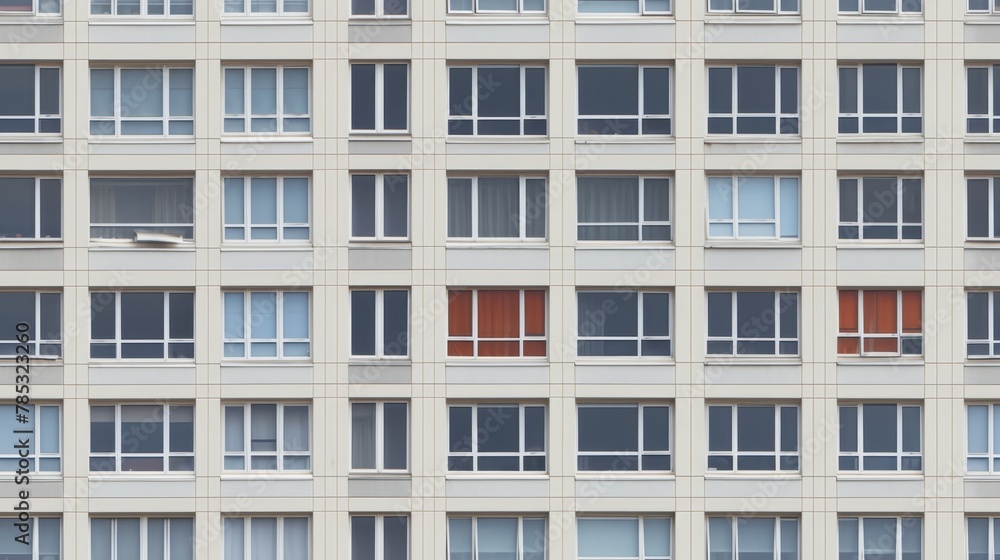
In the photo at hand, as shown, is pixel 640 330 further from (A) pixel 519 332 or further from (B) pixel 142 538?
(B) pixel 142 538

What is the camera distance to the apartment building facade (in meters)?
34.2

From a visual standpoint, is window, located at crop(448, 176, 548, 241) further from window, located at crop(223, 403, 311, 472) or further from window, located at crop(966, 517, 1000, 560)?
window, located at crop(966, 517, 1000, 560)

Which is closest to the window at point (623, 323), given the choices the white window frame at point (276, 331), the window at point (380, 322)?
the window at point (380, 322)

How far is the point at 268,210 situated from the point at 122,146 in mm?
4045

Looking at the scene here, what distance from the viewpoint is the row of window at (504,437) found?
34.4m

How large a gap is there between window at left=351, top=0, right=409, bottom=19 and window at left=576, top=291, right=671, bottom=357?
8.66 meters

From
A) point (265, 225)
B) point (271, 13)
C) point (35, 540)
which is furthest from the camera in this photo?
point (271, 13)

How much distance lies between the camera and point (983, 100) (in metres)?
35.1

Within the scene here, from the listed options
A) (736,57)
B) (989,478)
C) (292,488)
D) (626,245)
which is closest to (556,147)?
(626,245)

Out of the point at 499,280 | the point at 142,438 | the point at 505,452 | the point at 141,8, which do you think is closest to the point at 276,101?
the point at 141,8

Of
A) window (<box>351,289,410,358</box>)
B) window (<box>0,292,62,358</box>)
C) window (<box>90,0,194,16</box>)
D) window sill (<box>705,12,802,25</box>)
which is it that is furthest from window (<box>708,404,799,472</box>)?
window (<box>90,0,194,16</box>)

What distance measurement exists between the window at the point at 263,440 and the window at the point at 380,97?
7.51 m

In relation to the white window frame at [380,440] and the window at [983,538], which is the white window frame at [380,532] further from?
the window at [983,538]

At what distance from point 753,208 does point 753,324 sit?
3007mm
